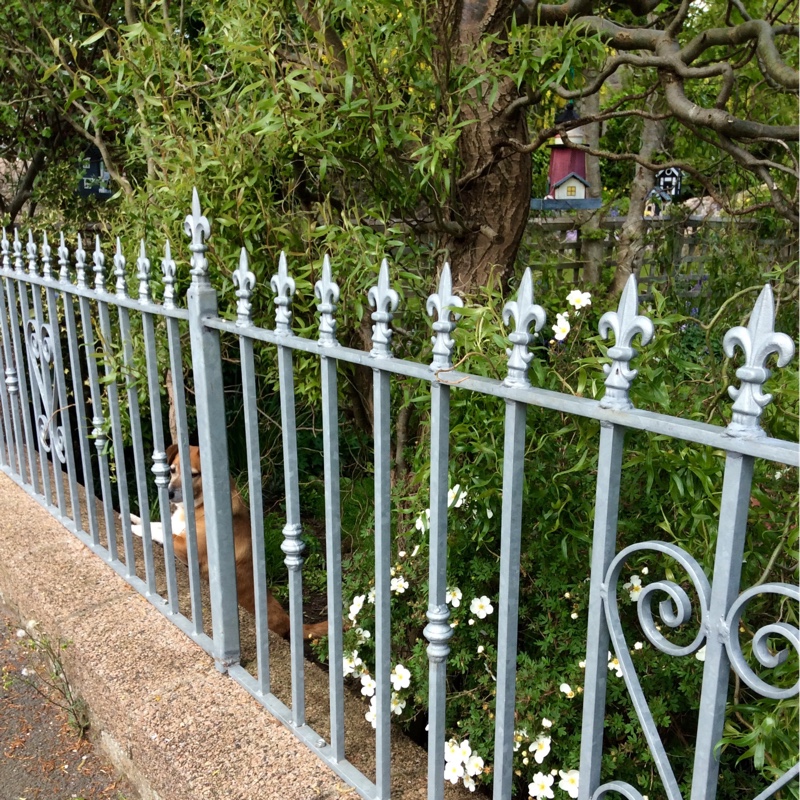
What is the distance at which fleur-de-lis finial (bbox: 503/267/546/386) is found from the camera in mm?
1329

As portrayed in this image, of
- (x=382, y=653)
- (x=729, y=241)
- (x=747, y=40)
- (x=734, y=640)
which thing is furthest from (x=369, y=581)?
(x=729, y=241)

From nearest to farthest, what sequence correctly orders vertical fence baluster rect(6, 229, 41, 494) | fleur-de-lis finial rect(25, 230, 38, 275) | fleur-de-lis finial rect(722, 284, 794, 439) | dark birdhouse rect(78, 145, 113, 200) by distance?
fleur-de-lis finial rect(722, 284, 794, 439)
fleur-de-lis finial rect(25, 230, 38, 275)
vertical fence baluster rect(6, 229, 41, 494)
dark birdhouse rect(78, 145, 113, 200)

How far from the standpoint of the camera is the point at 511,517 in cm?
150

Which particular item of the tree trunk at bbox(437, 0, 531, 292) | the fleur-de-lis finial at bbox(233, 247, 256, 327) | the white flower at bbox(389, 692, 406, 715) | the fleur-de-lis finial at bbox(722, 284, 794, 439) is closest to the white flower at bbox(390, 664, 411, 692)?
the white flower at bbox(389, 692, 406, 715)

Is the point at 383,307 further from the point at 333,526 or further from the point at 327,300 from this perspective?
the point at 333,526

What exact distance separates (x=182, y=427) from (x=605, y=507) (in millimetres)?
1551

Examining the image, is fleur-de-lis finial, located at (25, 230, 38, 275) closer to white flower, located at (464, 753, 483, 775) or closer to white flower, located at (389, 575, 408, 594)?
white flower, located at (389, 575, 408, 594)

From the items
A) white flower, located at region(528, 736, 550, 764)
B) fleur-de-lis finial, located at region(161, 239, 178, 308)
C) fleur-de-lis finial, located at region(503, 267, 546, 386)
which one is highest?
fleur-de-lis finial, located at region(503, 267, 546, 386)

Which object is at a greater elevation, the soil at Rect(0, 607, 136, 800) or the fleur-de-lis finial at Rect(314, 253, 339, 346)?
the fleur-de-lis finial at Rect(314, 253, 339, 346)

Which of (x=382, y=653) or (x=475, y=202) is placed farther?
(x=475, y=202)

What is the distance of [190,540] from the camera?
2498 mm

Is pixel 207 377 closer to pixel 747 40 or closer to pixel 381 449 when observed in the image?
pixel 381 449

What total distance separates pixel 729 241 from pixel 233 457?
3104 millimetres

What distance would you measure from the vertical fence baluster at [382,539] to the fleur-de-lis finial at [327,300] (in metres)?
0.10
